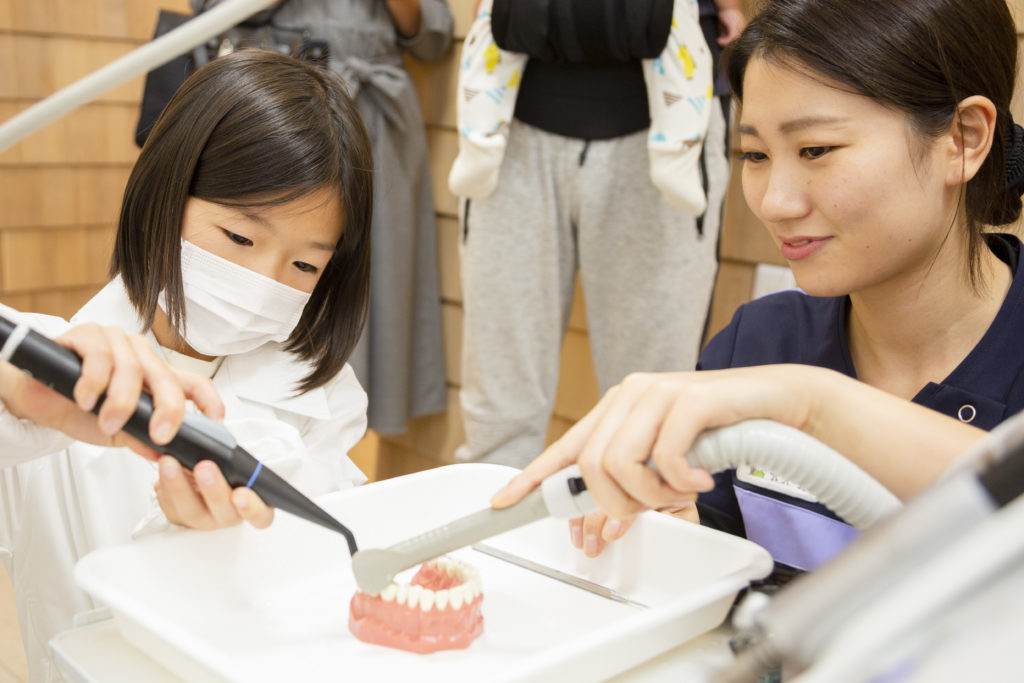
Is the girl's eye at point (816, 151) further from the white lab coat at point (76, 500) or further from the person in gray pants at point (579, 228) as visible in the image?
the person in gray pants at point (579, 228)

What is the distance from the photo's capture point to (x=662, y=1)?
1.57m

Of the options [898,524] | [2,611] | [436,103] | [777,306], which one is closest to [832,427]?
[898,524]

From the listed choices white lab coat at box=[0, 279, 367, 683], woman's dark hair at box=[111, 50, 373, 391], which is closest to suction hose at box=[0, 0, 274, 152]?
white lab coat at box=[0, 279, 367, 683]

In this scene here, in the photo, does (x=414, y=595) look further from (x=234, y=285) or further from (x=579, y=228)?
(x=579, y=228)

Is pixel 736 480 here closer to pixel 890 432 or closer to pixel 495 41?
pixel 890 432

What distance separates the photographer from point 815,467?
0.53m

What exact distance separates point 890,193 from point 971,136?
104mm

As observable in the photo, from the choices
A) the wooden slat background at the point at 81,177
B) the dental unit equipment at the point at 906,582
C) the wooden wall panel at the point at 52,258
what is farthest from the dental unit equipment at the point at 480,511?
the wooden wall panel at the point at 52,258

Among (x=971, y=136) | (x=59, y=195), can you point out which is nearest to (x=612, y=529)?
(x=971, y=136)

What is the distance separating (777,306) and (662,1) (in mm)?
703

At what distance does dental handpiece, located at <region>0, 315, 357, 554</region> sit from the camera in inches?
22.0

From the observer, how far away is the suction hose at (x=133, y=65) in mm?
506

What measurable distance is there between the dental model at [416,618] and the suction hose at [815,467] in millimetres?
200

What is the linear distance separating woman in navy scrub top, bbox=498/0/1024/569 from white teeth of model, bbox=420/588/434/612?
13.9 inches
